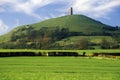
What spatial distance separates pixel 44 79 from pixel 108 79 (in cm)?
447

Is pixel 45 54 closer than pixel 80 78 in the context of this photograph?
No

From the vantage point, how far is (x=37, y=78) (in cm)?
2314

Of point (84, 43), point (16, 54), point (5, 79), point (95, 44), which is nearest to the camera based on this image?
point (5, 79)

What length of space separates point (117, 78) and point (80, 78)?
8.66ft

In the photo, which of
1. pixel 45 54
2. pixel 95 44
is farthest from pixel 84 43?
pixel 45 54

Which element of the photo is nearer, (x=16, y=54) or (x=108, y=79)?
(x=108, y=79)

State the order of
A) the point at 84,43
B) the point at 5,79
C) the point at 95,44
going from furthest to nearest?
the point at 95,44 → the point at 84,43 → the point at 5,79

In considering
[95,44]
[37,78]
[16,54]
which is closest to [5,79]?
[37,78]

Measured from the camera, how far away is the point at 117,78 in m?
23.7

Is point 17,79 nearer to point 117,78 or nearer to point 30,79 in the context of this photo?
point 30,79

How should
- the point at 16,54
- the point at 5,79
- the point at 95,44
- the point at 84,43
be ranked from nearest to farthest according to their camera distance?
the point at 5,79 < the point at 16,54 < the point at 84,43 < the point at 95,44

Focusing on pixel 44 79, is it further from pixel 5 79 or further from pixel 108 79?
pixel 108 79

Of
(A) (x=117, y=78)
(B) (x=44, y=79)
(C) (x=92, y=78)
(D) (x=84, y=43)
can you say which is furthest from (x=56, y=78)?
(D) (x=84, y=43)

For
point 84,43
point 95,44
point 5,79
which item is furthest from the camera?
point 95,44
